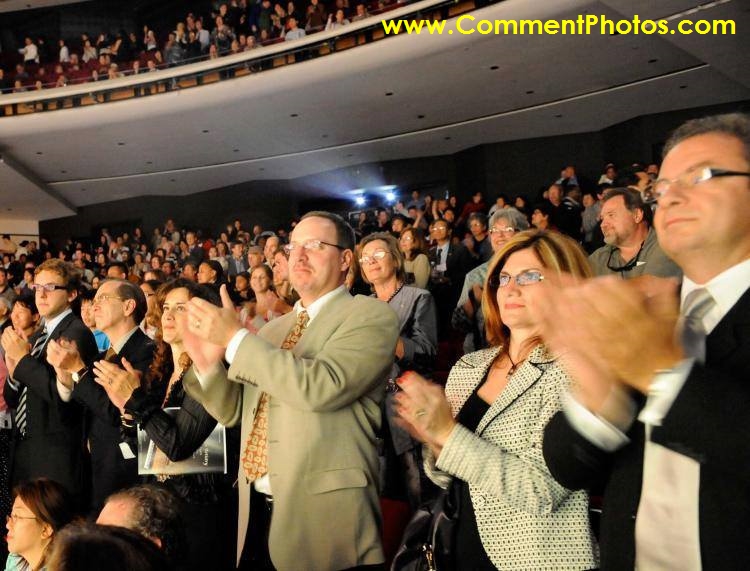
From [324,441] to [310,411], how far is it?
0.08 meters

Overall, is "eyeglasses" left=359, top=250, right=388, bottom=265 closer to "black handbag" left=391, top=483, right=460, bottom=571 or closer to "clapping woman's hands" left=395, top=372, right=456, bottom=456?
"black handbag" left=391, top=483, right=460, bottom=571

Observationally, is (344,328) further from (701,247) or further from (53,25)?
(53,25)

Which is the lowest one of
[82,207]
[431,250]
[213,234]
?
[431,250]

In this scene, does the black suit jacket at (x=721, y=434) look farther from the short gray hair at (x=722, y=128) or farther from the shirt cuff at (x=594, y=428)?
the short gray hair at (x=722, y=128)

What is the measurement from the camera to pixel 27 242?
46.9 feet

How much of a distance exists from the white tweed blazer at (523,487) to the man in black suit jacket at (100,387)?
137 centimetres

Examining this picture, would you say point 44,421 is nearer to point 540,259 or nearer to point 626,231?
point 540,259

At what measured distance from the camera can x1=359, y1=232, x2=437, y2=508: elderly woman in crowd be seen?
2479 millimetres

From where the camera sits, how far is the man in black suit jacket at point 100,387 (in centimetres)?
218

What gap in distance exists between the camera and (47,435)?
2512 millimetres

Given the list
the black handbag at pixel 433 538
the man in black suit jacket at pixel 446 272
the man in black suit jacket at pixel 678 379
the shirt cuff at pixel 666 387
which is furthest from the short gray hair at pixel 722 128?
the man in black suit jacket at pixel 446 272

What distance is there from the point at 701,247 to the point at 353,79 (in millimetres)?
8601

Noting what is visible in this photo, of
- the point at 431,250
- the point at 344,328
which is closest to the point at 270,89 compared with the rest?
the point at 431,250

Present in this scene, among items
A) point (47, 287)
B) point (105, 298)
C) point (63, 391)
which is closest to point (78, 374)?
point (63, 391)
